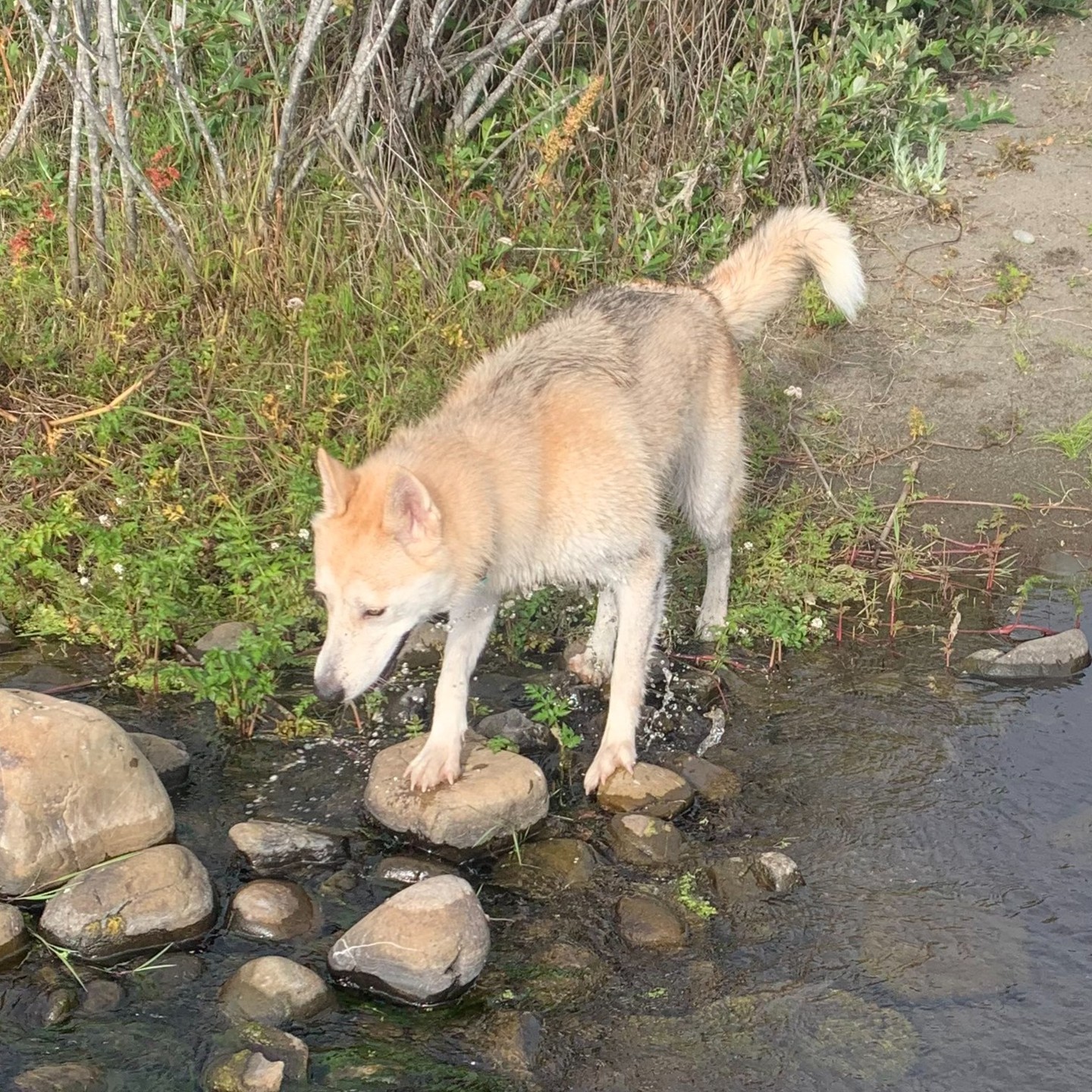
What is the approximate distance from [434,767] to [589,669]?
3.62 feet

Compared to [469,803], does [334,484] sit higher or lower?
higher

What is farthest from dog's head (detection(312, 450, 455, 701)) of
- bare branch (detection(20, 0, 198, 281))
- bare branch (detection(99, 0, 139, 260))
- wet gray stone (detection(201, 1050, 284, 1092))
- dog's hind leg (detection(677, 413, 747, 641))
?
bare branch (detection(99, 0, 139, 260))

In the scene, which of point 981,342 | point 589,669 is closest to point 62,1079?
point 589,669

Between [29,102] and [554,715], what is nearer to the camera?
[554,715]

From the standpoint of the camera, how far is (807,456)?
6711mm

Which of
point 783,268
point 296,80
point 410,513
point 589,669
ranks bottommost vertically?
point 589,669

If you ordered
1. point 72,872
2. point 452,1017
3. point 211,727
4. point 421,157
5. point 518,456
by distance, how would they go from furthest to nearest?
1. point 421,157
2. point 211,727
3. point 518,456
4. point 72,872
5. point 452,1017

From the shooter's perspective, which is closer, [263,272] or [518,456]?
[518,456]

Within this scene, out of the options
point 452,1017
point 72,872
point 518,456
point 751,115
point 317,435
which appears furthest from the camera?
point 751,115

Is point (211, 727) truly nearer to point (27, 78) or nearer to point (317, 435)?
point (317, 435)

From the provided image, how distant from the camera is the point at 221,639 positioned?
5.27 metres

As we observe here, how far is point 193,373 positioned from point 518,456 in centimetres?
255

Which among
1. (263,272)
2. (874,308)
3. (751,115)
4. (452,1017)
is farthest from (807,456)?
(452,1017)

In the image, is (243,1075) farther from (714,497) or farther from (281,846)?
(714,497)
